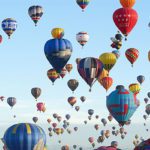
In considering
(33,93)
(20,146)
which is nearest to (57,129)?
(33,93)

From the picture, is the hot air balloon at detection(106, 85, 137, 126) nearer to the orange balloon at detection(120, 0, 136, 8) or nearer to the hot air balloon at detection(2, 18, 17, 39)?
the orange balloon at detection(120, 0, 136, 8)

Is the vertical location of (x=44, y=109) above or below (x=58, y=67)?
below

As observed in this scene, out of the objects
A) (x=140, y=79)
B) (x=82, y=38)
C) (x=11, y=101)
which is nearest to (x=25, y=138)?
(x=82, y=38)

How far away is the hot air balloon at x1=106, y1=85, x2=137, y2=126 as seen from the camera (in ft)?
194

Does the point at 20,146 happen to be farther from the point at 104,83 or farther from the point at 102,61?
the point at 104,83

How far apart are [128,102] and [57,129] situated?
7473 centimetres

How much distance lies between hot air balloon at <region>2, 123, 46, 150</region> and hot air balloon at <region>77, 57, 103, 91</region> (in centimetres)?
1720

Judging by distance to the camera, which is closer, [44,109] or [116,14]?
[116,14]

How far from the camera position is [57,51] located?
65562mm

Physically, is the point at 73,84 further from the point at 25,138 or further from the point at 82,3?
the point at 25,138

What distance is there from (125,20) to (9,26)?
19.7 metres

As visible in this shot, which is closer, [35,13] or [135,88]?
[35,13]

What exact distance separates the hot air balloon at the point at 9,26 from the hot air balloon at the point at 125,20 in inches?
703

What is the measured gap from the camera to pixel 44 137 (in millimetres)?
49469
